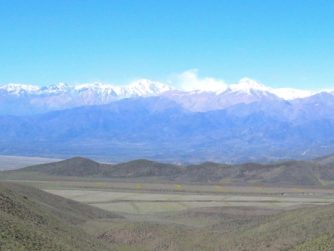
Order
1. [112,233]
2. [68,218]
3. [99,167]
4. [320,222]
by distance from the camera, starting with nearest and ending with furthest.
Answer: [320,222] < [112,233] < [68,218] < [99,167]

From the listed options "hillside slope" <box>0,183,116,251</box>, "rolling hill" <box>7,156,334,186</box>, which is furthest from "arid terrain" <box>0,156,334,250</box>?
"rolling hill" <box>7,156,334,186</box>

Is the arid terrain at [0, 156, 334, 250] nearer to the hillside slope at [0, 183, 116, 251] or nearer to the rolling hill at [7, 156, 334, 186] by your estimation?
the hillside slope at [0, 183, 116, 251]

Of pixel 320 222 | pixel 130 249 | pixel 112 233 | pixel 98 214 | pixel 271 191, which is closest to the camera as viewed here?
pixel 320 222

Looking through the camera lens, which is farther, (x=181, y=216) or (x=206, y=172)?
Answer: (x=206, y=172)

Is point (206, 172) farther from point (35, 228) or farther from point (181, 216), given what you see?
point (35, 228)

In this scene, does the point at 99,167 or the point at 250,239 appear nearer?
the point at 250,239

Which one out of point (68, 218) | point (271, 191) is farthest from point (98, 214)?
point (271, 191)

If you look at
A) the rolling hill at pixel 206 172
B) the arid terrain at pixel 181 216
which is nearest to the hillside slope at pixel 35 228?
the arid terrain at pixel 181 216

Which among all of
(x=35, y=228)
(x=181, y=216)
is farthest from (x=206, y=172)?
(x=35, y=228)

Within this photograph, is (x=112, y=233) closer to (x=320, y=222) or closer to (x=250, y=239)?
(x=250, y=239)

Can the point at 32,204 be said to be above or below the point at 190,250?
above

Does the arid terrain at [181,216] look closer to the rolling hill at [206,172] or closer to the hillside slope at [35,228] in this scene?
→ the hillside slope at [35,228]
